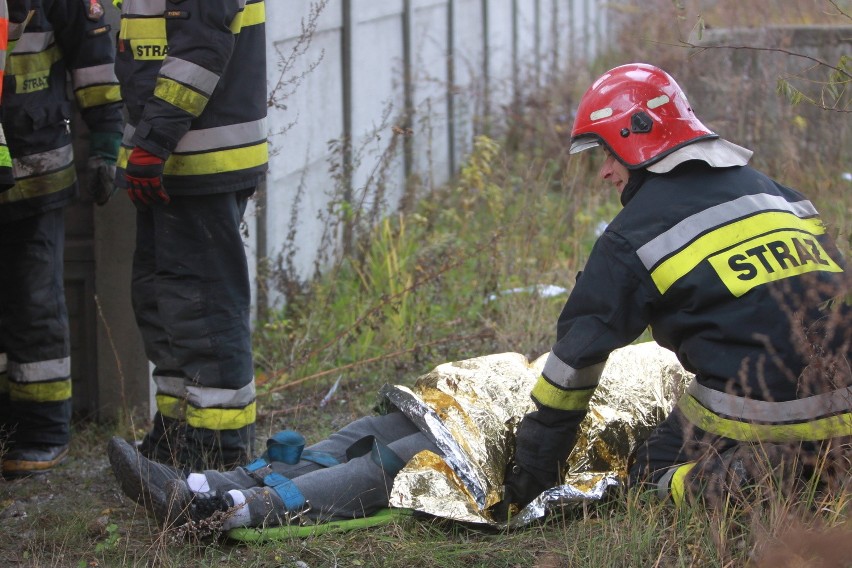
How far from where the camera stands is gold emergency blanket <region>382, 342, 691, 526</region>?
3.03 metres

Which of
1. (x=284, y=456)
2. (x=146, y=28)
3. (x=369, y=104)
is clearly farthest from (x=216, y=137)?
(x=369, y=104)

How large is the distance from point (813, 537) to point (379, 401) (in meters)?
2.00

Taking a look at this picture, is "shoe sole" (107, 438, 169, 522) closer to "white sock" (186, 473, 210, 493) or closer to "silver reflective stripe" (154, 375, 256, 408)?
"white sock" (186, 473, 210, 493)

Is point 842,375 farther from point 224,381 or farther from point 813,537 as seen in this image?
point 224,381

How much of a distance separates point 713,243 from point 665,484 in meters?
0.69

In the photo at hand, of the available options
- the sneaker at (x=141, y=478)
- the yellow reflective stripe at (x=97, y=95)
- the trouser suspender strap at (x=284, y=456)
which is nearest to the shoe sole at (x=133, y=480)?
the sneaker at (x=141, y=478)

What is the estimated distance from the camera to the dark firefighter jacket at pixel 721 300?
2742mm

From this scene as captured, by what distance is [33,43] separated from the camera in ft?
11.9

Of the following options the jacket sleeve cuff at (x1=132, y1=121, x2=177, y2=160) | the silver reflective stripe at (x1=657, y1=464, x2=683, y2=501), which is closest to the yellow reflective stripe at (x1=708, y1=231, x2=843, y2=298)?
the silver reflective stripe at (x1=657, y1=464, x2=683, y2=501)

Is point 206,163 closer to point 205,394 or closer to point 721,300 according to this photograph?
point 205,394

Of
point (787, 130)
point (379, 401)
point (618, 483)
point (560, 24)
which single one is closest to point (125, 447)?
point (379, 401)

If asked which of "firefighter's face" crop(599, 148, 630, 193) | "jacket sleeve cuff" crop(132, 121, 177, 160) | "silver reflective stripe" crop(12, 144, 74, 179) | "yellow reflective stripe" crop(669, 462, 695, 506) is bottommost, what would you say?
"yellow reflective stripe" crop(669, 462, 695, 506)

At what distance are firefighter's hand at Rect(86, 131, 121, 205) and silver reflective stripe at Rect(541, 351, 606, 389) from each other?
6.17 ft

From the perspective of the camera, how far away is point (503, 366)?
137 inches
